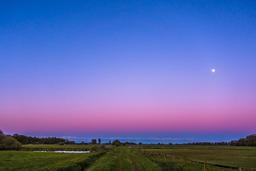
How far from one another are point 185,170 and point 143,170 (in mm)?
4781

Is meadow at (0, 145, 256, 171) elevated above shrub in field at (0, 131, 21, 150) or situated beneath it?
situated beneath

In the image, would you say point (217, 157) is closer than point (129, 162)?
No

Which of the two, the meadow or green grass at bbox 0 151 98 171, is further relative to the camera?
green grass at bbox 0 151 98 171

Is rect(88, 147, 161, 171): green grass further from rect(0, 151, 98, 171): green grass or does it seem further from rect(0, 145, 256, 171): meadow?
rect(0, 151, 98, 171): green grass

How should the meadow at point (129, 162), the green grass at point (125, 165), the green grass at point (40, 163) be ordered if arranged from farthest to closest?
the green grass at point (40, 163)
the meadow at point (129, 162)
the green grass at point (125, 165)

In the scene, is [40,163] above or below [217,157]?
above

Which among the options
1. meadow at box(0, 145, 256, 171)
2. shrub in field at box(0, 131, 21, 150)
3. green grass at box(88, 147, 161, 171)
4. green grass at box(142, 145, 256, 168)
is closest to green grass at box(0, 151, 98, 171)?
meadow at box(0, 145, 256, 171)

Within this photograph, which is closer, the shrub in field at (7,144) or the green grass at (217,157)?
the green grass at (217,157)

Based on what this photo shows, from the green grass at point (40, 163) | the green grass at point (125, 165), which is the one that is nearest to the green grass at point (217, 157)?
the green grass at point (125, 165)

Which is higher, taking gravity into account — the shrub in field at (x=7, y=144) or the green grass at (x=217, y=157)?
the shrub in field at (x=7, y=144)

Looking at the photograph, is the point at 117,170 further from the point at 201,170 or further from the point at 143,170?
the point at 201,170

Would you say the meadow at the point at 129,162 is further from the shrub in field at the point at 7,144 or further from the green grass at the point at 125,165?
the shrub in field at the point at 7,144

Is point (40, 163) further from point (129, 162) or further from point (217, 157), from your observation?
point (217, 157)

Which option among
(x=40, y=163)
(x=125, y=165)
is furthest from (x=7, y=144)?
(x=125, y=165)
